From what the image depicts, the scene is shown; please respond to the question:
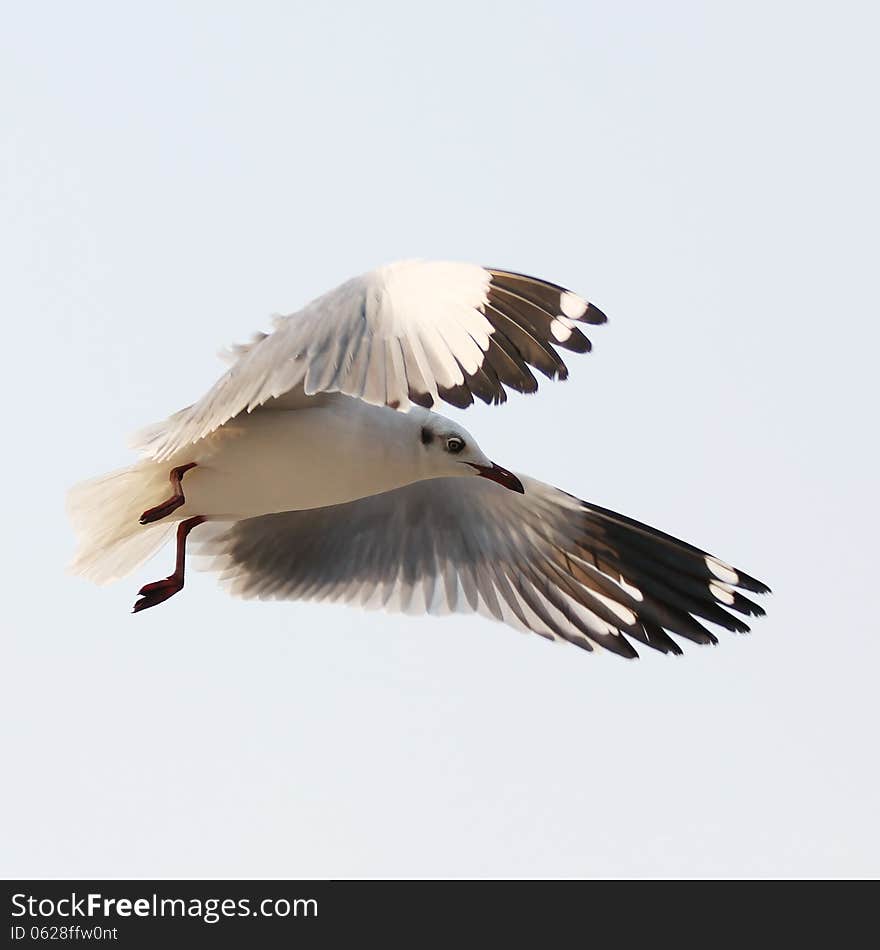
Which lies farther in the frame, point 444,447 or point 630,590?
point 630,590

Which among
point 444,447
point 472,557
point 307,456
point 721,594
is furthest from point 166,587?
point 721,594

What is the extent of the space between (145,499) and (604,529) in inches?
63.0

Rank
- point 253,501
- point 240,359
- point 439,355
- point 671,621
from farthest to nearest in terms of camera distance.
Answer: point 671,621, point 253,501, point 240,359, point 439,355

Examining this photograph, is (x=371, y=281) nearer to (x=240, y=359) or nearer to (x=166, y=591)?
(x=240, y=359)

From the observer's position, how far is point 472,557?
5.83 meters

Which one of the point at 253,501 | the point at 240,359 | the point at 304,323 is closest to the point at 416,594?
the point at 253,501

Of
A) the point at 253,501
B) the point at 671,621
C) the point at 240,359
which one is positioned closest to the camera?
the point at 240,359

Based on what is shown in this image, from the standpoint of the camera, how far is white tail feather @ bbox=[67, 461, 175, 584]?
5.05 m

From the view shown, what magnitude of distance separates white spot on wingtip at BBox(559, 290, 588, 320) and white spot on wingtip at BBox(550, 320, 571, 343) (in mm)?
28

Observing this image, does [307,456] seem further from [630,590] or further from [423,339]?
[630,590]

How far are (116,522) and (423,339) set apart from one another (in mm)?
1752

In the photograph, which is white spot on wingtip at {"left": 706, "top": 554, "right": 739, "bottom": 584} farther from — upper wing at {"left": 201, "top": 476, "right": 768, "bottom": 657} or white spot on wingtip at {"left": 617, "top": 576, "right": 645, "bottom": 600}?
white spot on wingtip at {"left": 617, "top": 576, "right": 645, "bottom": 600}

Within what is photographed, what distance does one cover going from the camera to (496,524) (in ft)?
19.1

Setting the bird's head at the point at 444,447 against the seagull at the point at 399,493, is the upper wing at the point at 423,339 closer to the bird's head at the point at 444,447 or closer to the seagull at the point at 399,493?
the seagull at the point at 399,493
